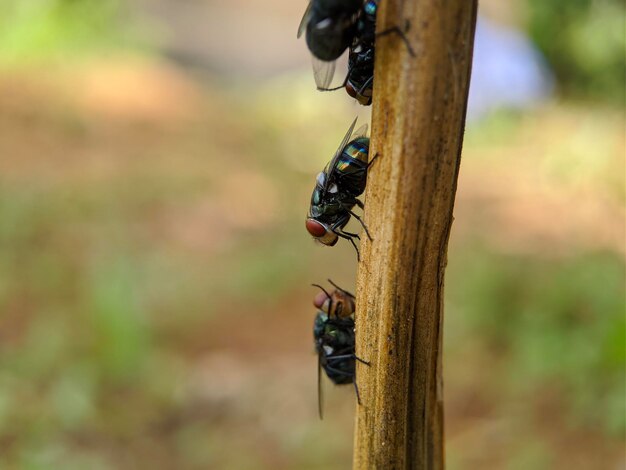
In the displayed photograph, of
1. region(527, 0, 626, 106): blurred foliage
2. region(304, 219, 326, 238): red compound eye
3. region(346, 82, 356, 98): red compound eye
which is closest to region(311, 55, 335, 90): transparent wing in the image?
region(346, 82, 356, 98): red compound eye

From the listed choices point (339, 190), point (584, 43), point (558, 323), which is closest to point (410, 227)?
point (339, 190)

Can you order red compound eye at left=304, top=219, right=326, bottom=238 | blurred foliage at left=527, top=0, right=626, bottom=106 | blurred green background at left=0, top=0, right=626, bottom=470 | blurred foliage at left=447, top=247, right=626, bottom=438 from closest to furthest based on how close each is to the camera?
red compound eye at left=304, top=219, right=326, bottom=238, blurred foliage at left=447, top=247, right=626, bottom=438, blurred green background at left=0, top=0, right=626, bottom=470, blurred foliage at left=527, top=0, right=626, bottom=106

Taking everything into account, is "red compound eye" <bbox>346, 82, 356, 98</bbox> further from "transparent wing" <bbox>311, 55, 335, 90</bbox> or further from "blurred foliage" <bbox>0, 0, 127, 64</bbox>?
"blurred foliage" <bbox>0, 0, 127, 64</bbox>

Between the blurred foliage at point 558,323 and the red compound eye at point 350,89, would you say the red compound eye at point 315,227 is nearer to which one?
the red compound eye at point 350,89

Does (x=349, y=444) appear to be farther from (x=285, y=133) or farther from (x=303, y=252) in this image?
(x=285, y=133)

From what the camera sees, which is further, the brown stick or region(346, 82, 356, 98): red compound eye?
region(346, 82, 356, 98): red compound eye

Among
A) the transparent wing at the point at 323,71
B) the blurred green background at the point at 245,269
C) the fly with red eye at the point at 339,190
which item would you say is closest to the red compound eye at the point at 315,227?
the fly with red eye at the point at 339,190
